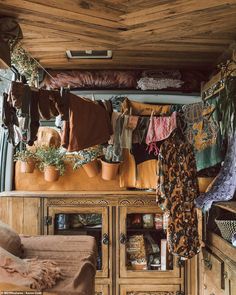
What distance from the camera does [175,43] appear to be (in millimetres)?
2744

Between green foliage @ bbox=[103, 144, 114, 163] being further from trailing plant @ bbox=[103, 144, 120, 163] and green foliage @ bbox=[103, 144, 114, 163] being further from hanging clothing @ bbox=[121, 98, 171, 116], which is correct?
hanging clothing @ bbox=[121, 98, 171, 116]

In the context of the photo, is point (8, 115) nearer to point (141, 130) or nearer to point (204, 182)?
point (141, 130)

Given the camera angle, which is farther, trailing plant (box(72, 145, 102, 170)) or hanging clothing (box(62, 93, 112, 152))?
trailing plant (box(72, 145, 102, 170))

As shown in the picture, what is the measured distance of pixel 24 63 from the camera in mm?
3039

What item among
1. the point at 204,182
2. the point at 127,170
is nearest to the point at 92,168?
the point at 127,170

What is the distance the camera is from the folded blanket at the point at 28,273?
161cm

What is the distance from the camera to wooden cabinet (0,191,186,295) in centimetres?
314

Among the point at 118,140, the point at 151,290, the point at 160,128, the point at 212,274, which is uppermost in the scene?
the point at 160,128

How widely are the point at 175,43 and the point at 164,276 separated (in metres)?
2.00

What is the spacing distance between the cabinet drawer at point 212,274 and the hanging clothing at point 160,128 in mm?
998

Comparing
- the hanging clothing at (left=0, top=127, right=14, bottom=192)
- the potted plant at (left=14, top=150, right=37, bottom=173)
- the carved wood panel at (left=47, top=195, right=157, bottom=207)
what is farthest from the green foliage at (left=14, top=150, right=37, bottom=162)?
the carved wood panel at (left=47, top=195, right=157, bottom=207)

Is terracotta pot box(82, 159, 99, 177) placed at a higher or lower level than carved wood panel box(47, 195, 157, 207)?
higher

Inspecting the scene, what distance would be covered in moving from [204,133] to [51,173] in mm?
1473

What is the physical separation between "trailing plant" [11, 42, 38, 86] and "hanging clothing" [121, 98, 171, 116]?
2.83ft
